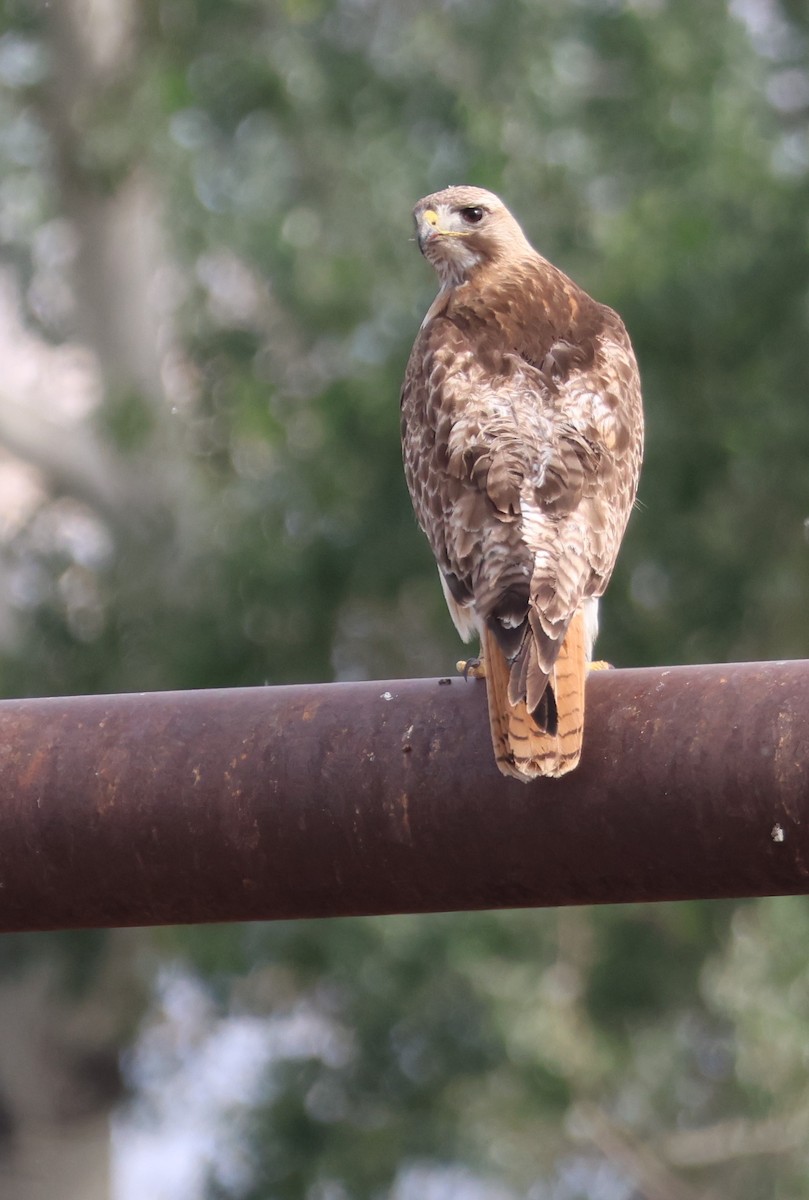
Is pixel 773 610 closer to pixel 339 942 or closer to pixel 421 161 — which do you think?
pixel 339 942

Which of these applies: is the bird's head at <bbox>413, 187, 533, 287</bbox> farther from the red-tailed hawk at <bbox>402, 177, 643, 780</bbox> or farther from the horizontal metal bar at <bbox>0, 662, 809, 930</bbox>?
the horizontal metal bar at <bbox>0, 662, 809, 930</bbox>

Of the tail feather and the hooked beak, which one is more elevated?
the tail feather

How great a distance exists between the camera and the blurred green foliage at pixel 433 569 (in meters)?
8.02

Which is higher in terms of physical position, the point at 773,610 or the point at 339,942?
the point at 773,610

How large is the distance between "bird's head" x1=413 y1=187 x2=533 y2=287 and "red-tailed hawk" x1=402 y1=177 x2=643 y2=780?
3 cm

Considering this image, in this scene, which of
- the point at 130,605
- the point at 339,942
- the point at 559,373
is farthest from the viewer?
the point at 130,605

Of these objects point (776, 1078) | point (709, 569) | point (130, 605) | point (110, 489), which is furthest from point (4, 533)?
point (776, 1078)

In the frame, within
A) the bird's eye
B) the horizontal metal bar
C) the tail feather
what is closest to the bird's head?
the bird's eye

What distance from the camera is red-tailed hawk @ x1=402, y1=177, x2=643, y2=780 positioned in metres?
2.74

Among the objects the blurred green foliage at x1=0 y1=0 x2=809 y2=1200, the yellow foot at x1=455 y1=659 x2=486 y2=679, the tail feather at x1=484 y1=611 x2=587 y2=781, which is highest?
the tail feather at x1=484 y1=611 x2=587 y2=781

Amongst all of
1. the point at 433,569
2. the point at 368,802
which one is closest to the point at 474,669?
the point at 368,802

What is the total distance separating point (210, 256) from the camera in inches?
483

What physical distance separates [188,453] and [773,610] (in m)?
4.01

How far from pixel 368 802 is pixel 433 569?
6.22m
